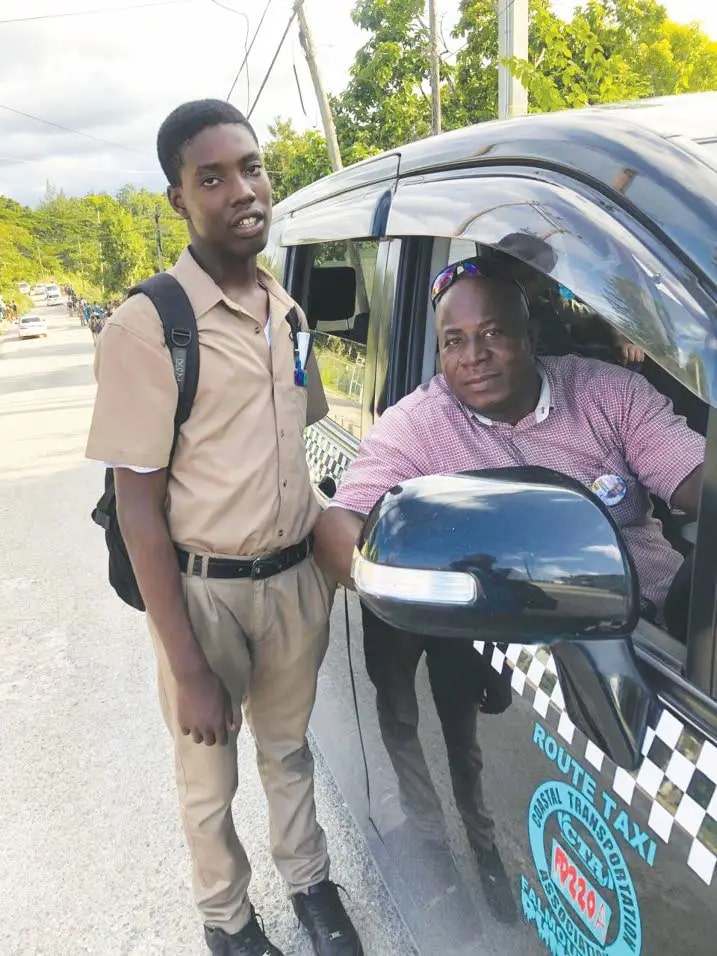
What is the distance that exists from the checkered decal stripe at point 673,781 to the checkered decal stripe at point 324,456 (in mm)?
1160

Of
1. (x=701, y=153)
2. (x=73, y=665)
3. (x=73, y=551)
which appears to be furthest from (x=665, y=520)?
(x=73, y=551)

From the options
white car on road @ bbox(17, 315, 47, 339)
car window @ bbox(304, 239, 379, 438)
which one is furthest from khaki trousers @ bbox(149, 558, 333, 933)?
white car on road @ bbox(17, 315, 47, 339)

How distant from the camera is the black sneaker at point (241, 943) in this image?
70.3 inches

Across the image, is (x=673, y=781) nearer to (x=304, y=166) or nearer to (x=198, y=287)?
(x=198, y=287)

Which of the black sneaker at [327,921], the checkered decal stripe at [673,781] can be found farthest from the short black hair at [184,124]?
the black sneaker at [327,921]

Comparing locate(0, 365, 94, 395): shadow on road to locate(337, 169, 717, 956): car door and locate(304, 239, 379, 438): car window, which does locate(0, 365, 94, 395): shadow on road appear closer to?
locate(304, 239, 379, 438): car window

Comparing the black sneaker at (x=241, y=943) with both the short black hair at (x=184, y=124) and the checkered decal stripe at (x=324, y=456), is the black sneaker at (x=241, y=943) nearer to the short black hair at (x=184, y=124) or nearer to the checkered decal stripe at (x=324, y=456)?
the checkered decal stripe at (x=324, y=456)

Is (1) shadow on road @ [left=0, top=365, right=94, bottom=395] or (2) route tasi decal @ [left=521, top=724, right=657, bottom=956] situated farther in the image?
(1) shadow on road @ [left=0, top=365, right=94, bottom=395]

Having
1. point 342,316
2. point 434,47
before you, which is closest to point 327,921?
point 342,316

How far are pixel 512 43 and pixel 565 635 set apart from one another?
20.9 ft

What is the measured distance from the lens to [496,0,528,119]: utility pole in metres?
5.80

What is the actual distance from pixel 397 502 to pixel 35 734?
8.69ft

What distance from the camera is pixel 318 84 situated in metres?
12.1

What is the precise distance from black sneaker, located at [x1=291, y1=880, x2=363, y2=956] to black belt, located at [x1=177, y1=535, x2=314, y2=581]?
2.82 feet
